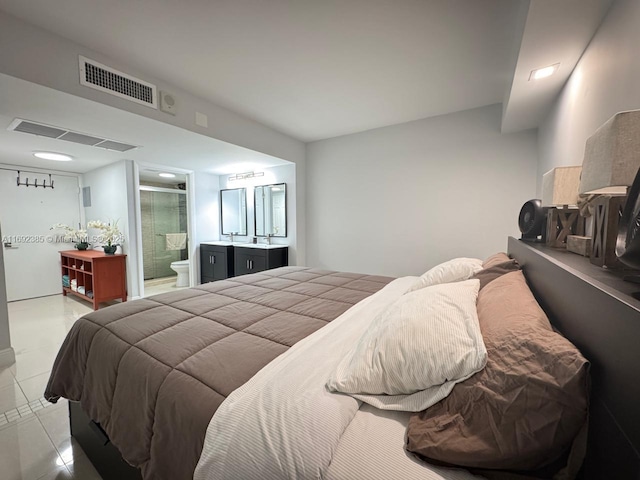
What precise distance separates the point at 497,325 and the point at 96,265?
15.4 feet

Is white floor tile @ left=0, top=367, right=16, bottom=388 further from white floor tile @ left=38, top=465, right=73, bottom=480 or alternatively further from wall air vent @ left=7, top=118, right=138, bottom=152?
wall air vent @ left=7, top=118, right=138, bottom=152

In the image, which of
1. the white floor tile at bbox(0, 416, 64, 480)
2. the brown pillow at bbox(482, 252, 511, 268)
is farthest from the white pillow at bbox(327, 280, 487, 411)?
the white floor tile at bbox(0, 416, 64, 480)

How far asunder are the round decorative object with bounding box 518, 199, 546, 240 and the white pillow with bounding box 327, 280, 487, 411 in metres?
1.18

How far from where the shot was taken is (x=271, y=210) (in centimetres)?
457

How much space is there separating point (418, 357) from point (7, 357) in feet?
11.6

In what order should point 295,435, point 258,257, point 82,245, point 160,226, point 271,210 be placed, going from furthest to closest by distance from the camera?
point 160,226
point 271,210
point 82,245
point 258,257
point 295,435

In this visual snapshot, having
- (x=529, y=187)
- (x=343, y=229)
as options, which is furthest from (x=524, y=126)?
(x=343, y=229)

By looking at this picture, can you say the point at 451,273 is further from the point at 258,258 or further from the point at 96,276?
the point at 96,276

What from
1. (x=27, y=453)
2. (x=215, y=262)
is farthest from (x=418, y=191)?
(x=27, y=453)

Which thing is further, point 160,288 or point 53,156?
point 160,288

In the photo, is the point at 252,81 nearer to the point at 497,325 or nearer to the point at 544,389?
the point at 497,325

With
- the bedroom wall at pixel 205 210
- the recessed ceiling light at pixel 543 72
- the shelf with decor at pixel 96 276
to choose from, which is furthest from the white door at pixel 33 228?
the recessed ceiling light at pixel 543 72

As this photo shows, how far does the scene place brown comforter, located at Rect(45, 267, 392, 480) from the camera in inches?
34.2

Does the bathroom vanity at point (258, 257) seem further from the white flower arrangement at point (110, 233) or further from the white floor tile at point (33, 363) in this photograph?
the white floor tile at point (33, 363)
